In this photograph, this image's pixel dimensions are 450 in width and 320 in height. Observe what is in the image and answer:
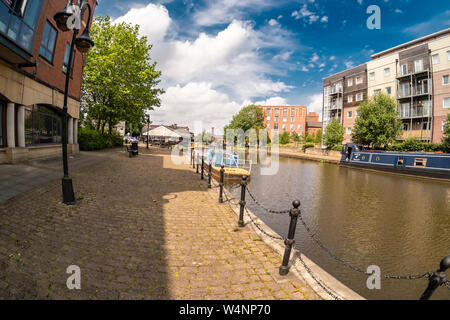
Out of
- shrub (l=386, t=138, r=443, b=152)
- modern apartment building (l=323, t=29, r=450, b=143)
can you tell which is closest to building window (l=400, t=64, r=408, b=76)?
modern apartment building (l=323, t=29, r=450, b=143)

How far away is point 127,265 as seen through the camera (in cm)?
334

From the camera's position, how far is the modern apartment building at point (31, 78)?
27.5ft

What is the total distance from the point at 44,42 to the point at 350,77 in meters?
44.0

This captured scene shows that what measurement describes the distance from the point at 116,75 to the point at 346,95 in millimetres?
38857

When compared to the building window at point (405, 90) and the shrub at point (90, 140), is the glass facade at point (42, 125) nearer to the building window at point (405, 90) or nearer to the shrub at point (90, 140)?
the shrub at point (90, 140)

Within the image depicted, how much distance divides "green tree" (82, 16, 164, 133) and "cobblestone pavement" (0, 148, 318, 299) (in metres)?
17.7

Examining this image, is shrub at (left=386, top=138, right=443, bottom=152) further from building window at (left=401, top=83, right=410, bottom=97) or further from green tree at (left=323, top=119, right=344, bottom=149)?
green tree at (left=323, top=119, right=344, bottom=149)

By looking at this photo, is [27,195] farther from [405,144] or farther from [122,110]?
[405,144]

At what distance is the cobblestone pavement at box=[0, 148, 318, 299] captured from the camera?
112 inches

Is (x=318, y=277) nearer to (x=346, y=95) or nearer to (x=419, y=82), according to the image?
(x=419, y=82)

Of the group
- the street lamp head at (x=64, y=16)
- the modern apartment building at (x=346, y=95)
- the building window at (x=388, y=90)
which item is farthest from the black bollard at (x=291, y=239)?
the modern apartment building at (x=346, y=95)

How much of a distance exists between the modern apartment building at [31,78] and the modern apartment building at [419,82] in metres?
38.6
